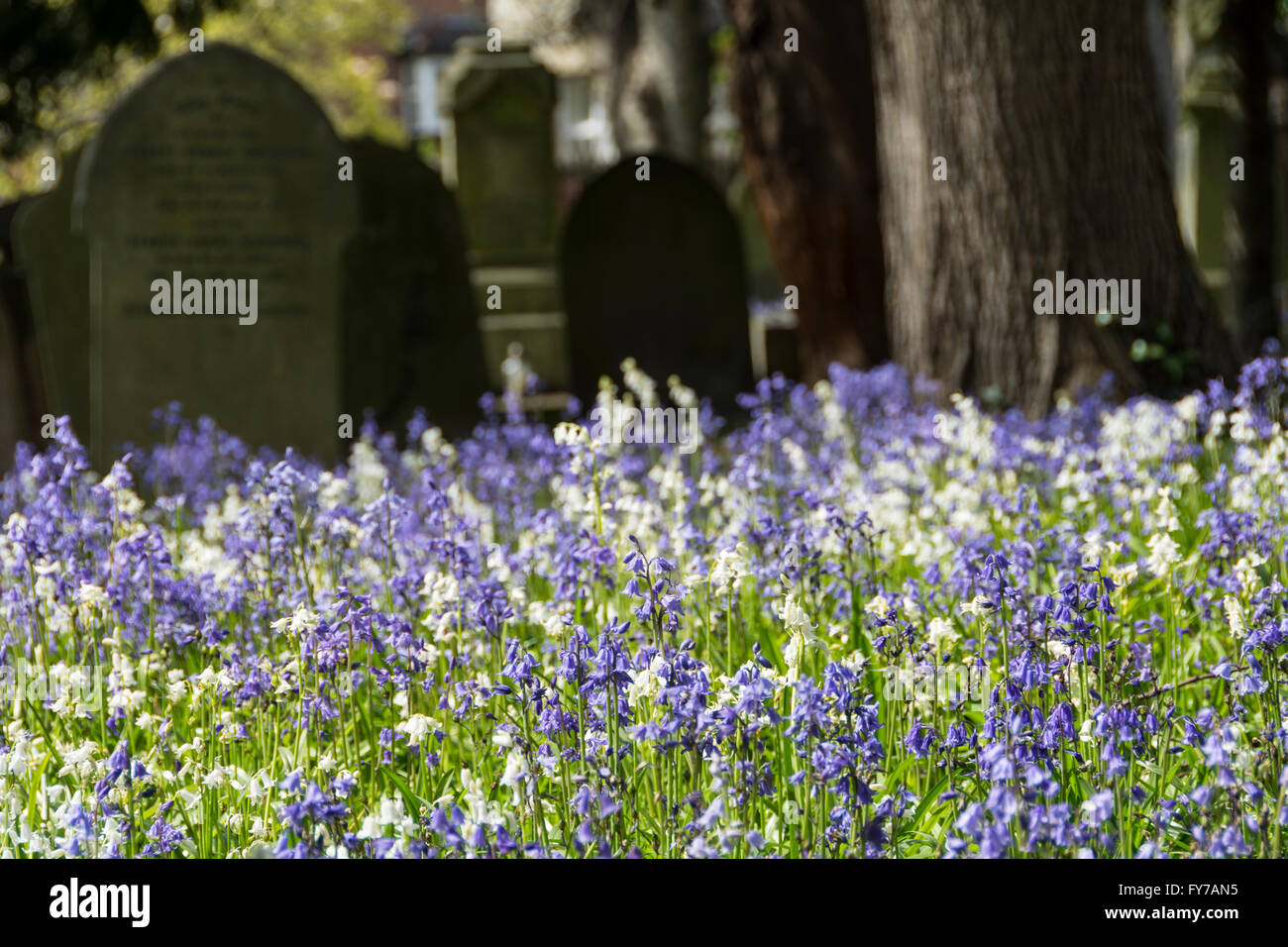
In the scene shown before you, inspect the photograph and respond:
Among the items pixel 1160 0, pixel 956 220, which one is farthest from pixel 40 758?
pixel 1160 0

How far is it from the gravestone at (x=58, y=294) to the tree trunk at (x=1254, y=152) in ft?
27.1

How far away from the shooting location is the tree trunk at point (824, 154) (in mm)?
9875

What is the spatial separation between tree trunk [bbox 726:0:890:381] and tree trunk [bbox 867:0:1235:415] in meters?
2.27

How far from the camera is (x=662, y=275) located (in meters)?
11.9

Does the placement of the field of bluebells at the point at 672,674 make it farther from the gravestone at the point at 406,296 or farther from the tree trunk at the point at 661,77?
the tree trunk at the point at 661,77

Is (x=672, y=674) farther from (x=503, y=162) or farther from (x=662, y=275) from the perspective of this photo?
(x=503, y=162)

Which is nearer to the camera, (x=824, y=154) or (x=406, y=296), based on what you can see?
(x=824, y=154)

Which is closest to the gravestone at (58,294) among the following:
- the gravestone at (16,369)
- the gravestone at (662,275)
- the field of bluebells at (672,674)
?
the gravestone at (16,369)

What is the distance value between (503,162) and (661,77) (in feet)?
27.0

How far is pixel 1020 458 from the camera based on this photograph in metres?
5.30

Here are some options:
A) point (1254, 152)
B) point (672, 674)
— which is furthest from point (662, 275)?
point (672, 674)

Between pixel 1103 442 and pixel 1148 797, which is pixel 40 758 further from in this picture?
pixel 1103 442

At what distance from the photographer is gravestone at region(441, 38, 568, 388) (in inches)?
513
